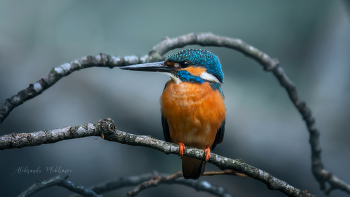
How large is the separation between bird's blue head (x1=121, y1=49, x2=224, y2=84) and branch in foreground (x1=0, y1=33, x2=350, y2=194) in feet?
0.81

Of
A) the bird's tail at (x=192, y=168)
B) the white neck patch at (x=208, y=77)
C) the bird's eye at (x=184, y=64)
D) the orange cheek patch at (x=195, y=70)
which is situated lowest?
the bird's tail at (x=192, y=168)

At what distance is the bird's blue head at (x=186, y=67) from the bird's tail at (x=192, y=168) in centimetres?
41

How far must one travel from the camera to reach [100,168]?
134 cm

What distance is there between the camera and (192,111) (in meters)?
1.15

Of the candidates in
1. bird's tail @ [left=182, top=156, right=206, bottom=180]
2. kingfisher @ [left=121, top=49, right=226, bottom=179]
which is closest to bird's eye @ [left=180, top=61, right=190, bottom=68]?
kingfisher @ [left=121, top=49, right=226, bottom=179]

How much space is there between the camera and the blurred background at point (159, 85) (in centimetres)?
130

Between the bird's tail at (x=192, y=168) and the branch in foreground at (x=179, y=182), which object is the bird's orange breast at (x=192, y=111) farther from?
the branch in foreground at (x=179, y=182)

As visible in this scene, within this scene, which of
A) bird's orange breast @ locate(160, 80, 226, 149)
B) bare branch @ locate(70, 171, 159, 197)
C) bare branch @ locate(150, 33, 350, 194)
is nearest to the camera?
bird's orange breast @ locate(160, 80, 226, 149)

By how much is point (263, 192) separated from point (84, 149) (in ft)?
3.30

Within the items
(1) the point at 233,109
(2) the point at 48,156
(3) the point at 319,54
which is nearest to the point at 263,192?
(1) the point at 233,109

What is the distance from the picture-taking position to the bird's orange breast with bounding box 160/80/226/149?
1.16 metres

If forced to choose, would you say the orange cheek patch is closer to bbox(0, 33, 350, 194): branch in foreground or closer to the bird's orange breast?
the bird's orange breast

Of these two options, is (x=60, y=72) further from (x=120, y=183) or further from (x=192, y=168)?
(x=192, y=168)

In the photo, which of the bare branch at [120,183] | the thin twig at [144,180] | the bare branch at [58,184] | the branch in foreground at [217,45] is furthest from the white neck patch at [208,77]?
the bare branch at [58,184]
